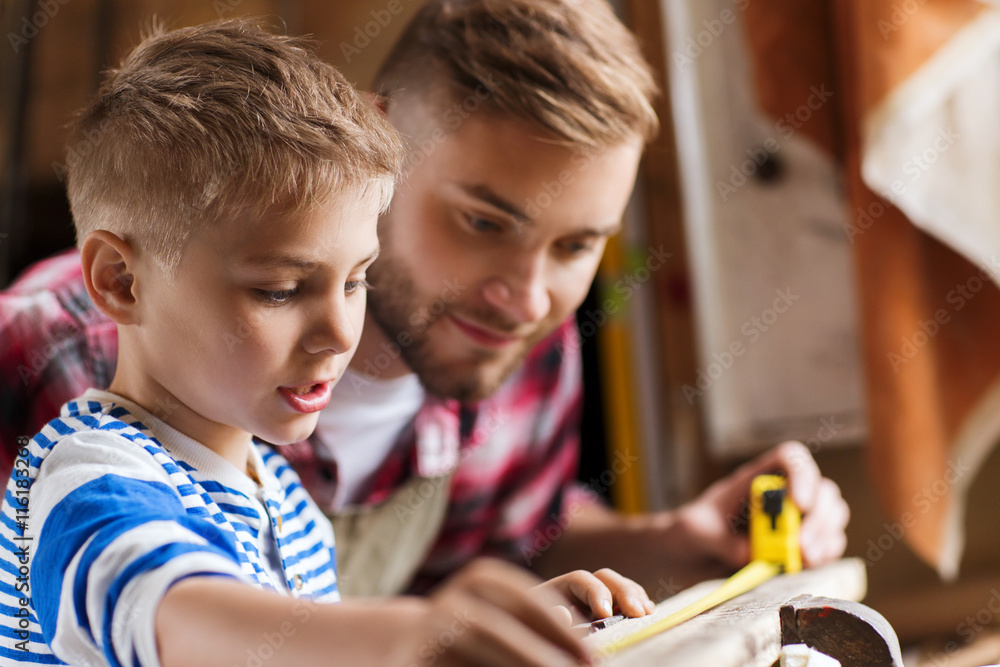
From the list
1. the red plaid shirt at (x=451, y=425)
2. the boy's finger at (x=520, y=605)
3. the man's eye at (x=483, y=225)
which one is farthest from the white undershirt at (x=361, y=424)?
the boy's finger at (x=520, y=605)

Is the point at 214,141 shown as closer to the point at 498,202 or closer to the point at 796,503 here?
the point at 498,202

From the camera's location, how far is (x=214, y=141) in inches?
15.3

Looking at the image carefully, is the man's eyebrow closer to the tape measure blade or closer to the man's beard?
the man's beard

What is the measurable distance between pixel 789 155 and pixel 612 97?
2.81 feet

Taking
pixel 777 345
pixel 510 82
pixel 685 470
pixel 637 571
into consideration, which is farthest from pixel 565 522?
pixel 510 82

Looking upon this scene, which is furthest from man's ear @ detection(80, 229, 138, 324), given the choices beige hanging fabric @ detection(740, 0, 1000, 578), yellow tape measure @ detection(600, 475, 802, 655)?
beige hanging fabric @ detection(740, 0, 1000, 578)

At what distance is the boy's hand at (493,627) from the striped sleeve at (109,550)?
0.10 m

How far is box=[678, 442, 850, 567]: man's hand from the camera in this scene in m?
0.67

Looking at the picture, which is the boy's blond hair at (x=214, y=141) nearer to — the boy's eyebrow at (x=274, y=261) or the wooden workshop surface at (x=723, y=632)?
the boy's eyebrow at (x=274, y=261)

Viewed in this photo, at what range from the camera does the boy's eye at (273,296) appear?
39 cm

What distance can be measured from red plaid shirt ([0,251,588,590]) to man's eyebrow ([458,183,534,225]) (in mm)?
275

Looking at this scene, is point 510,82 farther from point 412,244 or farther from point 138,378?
point 138,378

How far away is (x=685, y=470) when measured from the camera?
1.43 meters

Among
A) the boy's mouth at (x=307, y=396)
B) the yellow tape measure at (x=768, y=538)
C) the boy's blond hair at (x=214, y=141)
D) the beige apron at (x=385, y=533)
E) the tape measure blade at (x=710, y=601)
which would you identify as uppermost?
the boy's blond hair at (x=214, y=141)
